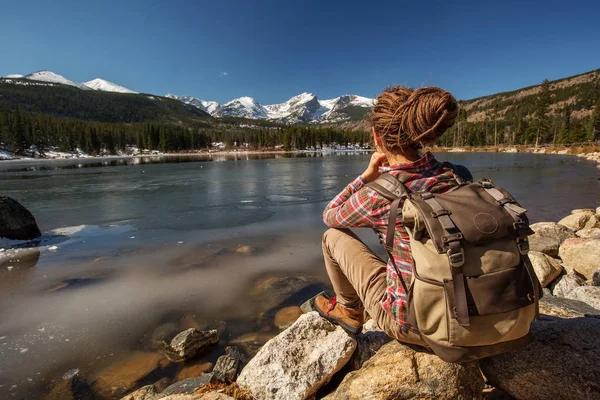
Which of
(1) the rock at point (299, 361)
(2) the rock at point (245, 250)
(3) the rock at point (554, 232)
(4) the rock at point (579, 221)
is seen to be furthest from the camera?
(4) the rock at point (579, 221)

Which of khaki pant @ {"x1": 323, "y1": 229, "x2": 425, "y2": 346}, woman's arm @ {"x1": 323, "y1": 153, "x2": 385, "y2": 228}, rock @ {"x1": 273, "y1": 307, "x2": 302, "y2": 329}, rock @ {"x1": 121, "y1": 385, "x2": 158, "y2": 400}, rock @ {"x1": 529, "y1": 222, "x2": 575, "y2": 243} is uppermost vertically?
woman's arm @ {"x1": 323, "y1": 153, "x2": 385, "y2": 228}

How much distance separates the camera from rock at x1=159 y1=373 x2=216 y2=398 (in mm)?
3648

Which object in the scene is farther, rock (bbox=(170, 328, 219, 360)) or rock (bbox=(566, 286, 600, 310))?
rock (bbox=(170, 328, 219, 360))

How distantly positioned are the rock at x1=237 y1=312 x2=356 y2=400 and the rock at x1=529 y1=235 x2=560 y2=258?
5.91 m

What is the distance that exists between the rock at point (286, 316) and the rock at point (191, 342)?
1.02m

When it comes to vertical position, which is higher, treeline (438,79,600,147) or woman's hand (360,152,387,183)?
treeline (438,79,600,147)

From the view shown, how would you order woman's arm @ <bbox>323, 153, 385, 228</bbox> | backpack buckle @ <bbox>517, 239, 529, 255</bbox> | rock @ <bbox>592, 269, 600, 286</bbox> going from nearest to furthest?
1. backpack buckle @ <bbox>517, 239, 529, 255</bbox>
2. woman's arm @ <bbox>323, 153, 385, 228</bbox>
3. rock @ <bbox>592, 269, 600, 286</bbox>

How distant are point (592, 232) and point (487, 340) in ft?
29.0

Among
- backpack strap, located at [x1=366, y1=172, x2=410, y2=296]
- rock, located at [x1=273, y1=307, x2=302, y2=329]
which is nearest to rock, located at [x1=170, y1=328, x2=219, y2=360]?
rock, located at [x1=273, y1=307, x2=302, y2=329]

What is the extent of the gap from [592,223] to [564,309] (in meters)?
7.87

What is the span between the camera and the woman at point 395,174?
205 cm

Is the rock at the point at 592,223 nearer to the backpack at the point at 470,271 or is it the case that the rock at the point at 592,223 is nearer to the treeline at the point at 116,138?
the backpack at the point at 470,271

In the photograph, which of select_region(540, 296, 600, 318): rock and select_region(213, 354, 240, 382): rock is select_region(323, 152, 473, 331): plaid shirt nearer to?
select_region(540, 296, 600, 318): rock

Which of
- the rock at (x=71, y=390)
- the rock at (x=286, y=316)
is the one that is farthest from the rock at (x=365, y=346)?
the rock at (x=71, y=390)
